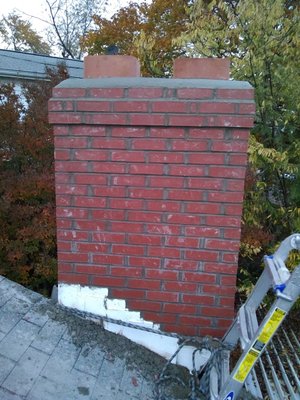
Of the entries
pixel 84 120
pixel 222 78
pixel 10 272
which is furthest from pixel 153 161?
pixel 10 272

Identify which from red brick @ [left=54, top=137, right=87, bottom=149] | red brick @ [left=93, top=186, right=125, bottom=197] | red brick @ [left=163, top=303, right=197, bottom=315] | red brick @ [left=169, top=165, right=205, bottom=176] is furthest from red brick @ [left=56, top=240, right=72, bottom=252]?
red brick @ [left=169, top=165, right=205, bottom=176]

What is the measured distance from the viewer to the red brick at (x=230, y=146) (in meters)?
2.10

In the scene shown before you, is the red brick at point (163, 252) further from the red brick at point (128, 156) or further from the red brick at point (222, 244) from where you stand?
A: the red brick at point (128, 156)

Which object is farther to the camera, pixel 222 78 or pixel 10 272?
pixel 10 272

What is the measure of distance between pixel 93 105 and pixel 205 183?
80 cm

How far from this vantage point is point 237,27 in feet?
14.1

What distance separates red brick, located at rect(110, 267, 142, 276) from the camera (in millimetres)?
2303

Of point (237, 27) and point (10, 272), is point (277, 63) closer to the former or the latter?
point (237, 27)

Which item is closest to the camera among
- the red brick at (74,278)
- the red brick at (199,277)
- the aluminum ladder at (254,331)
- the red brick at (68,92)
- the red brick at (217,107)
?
the aluminum ladder at (254,331)

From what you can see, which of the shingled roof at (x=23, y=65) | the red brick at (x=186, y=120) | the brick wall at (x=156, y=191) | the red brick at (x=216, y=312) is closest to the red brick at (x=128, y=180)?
the brick wall at (x=156, y=191)

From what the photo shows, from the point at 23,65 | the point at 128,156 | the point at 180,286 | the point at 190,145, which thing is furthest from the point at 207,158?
the point at 23,65

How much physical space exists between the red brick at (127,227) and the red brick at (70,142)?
514 millimetres

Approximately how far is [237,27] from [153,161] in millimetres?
2968

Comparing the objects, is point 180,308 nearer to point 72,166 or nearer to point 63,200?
point 63,200
